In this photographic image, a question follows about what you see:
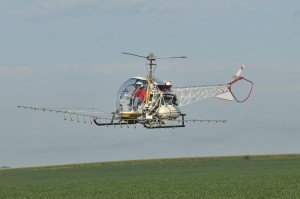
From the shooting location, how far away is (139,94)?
5622cm

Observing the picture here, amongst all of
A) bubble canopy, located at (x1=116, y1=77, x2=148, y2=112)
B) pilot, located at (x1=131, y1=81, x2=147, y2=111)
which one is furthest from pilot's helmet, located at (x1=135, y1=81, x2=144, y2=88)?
bubble canopy, located at (x1=116, y1=77, x2=148, y2=112)

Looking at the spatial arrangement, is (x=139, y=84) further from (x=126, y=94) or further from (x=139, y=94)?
(x=126, y=94)

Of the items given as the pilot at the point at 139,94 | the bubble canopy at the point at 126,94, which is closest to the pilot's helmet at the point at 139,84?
the pilot at the point at 139,94

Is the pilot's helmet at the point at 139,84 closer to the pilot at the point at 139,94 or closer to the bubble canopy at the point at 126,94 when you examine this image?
the pilot at the point at 139,94

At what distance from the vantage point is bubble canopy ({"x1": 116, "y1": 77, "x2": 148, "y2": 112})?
5609cm

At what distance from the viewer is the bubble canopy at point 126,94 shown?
56094mm

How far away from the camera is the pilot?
2210 inches

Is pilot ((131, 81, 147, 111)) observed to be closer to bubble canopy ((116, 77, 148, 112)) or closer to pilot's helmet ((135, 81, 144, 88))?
pilot's helmet ((135, 81, 144, 88))

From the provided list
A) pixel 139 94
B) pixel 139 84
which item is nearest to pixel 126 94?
pixel 139 94

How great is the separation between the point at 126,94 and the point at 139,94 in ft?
3.22

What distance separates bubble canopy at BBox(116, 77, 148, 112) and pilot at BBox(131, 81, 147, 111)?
231 millimetres

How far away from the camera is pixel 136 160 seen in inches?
4547

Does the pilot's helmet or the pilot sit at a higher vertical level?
the pilot's helmet

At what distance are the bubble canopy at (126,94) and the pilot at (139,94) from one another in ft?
0.76
